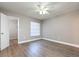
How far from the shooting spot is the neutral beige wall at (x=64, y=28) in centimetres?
456

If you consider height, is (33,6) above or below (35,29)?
above

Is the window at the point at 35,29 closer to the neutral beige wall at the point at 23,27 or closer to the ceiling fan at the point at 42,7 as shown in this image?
the neutral beige wall at the point at 23,27

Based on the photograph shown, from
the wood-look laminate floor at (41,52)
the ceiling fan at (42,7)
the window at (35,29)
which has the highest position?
the ceiling fan at (42,7)

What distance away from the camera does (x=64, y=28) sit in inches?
208

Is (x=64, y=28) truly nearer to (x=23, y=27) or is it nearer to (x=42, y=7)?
(x=42, y=7)

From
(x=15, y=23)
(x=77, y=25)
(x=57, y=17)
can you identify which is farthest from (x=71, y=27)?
(x=15, y=23)

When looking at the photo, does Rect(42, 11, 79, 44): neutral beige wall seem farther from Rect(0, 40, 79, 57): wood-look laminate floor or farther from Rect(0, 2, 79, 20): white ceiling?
Rect(0, 40, 79, 57): wood-look laminate floor

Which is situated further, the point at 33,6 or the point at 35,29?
the point at 35,29

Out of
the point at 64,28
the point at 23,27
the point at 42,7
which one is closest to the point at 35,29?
the point at 23,27

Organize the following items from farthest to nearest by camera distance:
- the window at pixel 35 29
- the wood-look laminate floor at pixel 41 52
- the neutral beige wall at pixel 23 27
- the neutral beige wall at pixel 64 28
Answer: the window at pixel 35 29, the neutral beige wall at pixel 23 27, the neutral beige wall at pixel 64 28, the wood-look laminate floor at pixel 41 52

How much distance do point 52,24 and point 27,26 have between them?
2.24 metres

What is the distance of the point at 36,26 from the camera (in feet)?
24.4

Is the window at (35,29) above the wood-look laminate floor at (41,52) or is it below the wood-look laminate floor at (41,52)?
above

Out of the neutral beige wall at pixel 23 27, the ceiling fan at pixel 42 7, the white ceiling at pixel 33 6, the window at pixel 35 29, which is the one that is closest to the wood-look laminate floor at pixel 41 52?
the neutral beige wall at pixel 23 27
